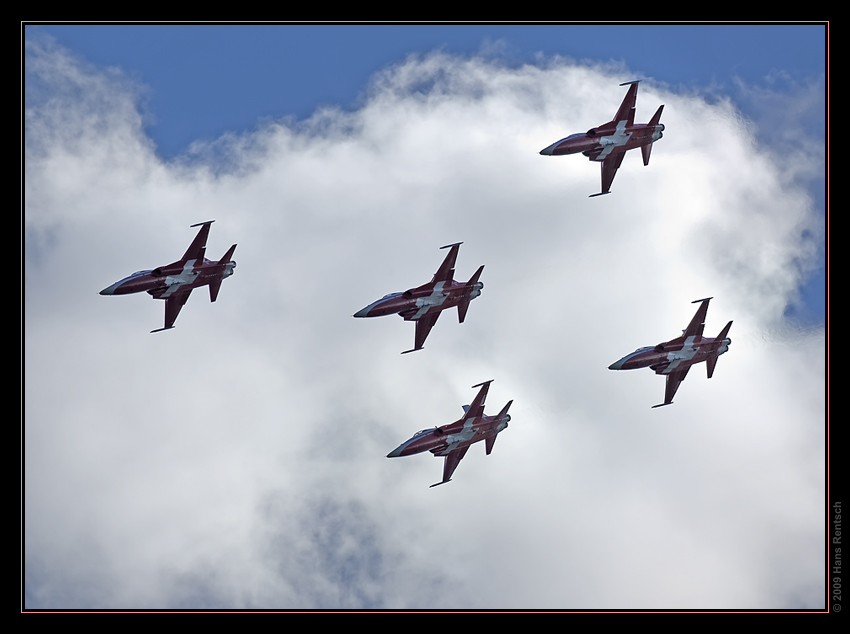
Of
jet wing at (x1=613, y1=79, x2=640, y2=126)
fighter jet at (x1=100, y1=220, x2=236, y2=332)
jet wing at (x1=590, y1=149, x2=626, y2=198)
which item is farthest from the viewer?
jet wing at (x1=590, y1=149, x2=626, y2=198)

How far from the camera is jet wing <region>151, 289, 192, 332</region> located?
10212cm

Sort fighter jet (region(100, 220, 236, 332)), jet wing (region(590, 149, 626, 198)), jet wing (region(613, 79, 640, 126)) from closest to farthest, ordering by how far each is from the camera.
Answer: fighter jet (region(100, 220, 236, 332)) < jet wing (region(613, 79, 640, 126)) < jet wing (region(590, 149, 626, 198))

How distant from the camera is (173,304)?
102625mm

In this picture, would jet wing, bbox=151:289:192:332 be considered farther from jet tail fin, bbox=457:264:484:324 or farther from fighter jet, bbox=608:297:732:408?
fighter jet, bbox=608:297:732:408

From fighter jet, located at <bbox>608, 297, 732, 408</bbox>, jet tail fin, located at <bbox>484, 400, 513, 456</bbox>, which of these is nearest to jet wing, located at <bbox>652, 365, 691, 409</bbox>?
fighter jet, located at <bbox>608, 297, 732, 408</bbox>

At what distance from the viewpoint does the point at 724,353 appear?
10306 cm

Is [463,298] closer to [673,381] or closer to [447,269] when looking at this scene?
[447,269]

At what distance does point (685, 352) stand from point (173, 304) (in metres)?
38.0

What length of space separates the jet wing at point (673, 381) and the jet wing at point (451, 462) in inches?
590

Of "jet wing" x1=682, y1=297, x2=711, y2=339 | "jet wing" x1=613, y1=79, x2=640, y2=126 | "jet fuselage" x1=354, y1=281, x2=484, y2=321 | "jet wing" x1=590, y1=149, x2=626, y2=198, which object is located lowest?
"jet wing" x1=682, y1=297, x2=711, y2=339

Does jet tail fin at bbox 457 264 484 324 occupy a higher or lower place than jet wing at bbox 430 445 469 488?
higher
